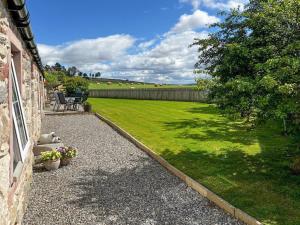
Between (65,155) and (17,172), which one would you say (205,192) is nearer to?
(17,172)

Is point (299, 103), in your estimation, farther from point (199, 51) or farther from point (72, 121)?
point (72, 121)

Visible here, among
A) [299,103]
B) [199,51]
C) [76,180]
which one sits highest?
[199,51]

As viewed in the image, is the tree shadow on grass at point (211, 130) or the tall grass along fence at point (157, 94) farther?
the tall grass along fence at point (157, 94)

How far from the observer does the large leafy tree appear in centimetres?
574

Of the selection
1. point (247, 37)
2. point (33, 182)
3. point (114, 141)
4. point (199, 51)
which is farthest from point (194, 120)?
point (33, 182)

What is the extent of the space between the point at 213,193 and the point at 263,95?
2.15m

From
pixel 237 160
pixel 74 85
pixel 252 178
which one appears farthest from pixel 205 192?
pixel 74 85

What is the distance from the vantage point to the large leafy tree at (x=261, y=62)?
5.74m

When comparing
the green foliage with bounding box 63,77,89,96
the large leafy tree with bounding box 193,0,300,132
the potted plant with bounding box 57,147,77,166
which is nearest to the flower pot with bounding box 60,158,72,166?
the potted plant with bounding box 57,147,77,166

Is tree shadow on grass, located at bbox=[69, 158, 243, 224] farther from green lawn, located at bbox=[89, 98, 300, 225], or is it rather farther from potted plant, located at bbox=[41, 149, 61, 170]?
potted plant, located at bbox=[41, 149, 61, 170]

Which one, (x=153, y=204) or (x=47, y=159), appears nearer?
(x=153, y=204)

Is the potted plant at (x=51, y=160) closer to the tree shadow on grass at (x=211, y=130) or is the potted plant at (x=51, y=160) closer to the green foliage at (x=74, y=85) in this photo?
the tree shadow on grass at (x=211, y=130)

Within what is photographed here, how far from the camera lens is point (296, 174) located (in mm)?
7266

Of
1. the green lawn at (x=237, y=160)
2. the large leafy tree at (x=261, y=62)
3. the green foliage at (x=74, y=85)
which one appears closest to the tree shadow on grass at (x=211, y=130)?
the green lawn at (x=237, y=160)
